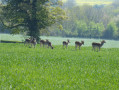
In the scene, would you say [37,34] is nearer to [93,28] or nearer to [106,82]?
[106,82]

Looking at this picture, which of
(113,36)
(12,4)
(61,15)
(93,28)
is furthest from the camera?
(93,28)

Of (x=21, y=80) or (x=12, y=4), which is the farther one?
(x=12, y=4)

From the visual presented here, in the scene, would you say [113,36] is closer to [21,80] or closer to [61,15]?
[61,15]

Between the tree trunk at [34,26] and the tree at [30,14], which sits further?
the tree trunk at [34,26]

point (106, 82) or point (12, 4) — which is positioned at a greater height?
point (12, 4)

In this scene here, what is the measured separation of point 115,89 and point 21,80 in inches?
184

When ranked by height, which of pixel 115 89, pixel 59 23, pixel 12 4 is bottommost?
pixel 115 89

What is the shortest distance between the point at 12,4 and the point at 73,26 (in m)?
146

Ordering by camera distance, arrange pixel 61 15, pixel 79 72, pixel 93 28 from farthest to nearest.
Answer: pixel 93 28 → pixel 61 15 → pixel 79 72

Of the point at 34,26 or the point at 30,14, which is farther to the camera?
the point at 34,26

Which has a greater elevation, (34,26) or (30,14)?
(30,14)

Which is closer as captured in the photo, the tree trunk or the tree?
the tree

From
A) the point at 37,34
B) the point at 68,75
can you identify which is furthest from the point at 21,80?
the point at 37,34

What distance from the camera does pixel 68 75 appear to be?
39.5 feet
